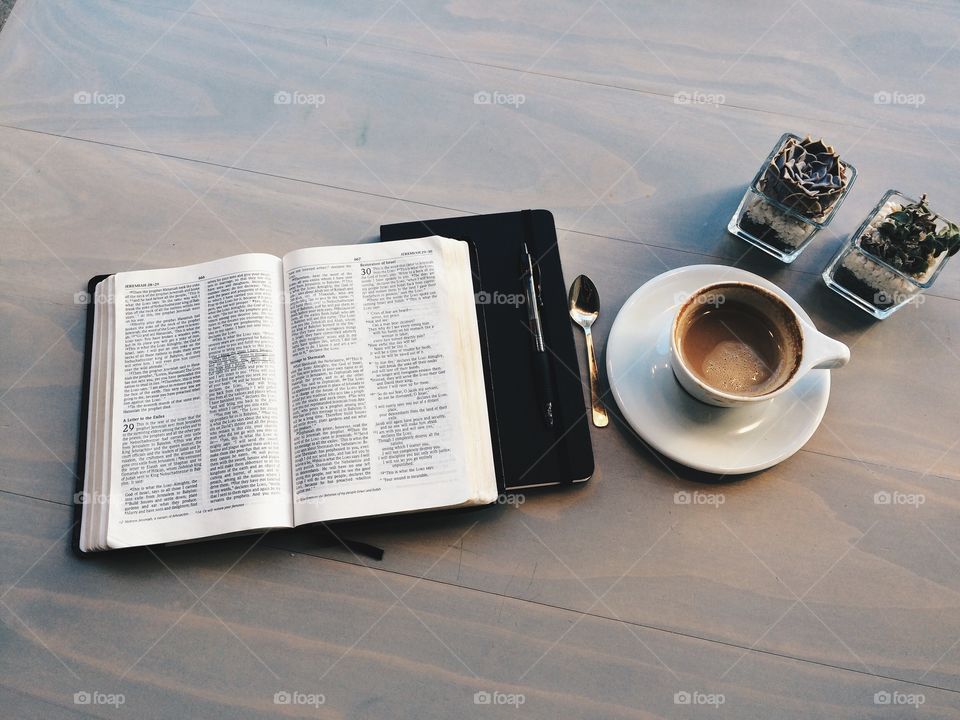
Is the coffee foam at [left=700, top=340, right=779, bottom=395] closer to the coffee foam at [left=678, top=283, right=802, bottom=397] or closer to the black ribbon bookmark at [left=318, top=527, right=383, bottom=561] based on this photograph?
the coffee foam at [left=678, top=283, right=802, bottom=397]

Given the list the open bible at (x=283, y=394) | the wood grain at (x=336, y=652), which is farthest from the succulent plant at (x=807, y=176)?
the wood grain at (x=336, y=652)

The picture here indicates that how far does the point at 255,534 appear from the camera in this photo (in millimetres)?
736

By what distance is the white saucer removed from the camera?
0.72 meters

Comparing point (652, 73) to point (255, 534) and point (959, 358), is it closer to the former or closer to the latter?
point (959, 358)

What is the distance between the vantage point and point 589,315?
0.80m

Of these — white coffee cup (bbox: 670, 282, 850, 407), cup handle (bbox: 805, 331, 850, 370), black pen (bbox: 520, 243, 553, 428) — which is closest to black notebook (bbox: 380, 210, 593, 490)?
black pen (bbox: 520, 243, 553, 428)

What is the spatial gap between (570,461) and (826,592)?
30 centimetres

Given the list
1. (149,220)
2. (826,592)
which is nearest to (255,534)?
(149,220)

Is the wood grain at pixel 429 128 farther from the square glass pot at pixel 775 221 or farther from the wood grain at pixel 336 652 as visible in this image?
the wood grain at pixel 336 652

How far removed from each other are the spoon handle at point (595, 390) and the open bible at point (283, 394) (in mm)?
127

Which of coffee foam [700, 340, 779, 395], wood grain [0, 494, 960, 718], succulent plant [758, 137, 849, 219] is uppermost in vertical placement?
succulent plant [758, 137, 849, 219]

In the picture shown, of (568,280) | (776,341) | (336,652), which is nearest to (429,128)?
(568,280)

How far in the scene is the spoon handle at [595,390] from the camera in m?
0.76

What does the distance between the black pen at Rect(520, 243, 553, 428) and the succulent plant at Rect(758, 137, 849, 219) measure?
0.93ft
